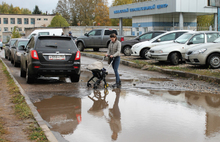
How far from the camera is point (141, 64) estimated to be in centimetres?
1577

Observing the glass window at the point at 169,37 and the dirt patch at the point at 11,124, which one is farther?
the glass window at the point at 169,37

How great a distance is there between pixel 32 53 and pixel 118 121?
5047 mm

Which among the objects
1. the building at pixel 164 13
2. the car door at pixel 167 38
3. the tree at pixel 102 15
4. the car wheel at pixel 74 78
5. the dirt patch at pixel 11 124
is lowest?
the dirt patch at pixel 11 124

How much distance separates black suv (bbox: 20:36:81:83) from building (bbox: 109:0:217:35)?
2751 centimetres

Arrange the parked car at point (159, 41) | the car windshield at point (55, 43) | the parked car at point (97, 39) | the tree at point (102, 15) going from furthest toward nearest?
the tree at point (102, 15) < the parked car at point (97, 39) < the parked car at point (159, 41) < the car windshield at point (55, 43)

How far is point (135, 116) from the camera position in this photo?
20.3 ft

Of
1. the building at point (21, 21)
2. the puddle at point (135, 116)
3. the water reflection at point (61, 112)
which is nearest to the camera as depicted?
the puddle at point (135, 116)

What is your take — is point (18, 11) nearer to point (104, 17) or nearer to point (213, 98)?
point (104, 17)

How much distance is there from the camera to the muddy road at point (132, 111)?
16.7 feet

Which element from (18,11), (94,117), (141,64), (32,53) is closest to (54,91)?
(32,53)

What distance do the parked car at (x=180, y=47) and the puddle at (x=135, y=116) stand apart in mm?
6756

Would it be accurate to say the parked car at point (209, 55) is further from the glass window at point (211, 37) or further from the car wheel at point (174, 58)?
the car wheel at point (174, 58)

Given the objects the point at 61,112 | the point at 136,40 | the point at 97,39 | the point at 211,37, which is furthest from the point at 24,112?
the point at 97,39

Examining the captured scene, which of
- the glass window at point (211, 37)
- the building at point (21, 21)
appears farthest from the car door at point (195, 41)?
the building at point (21, 21)
